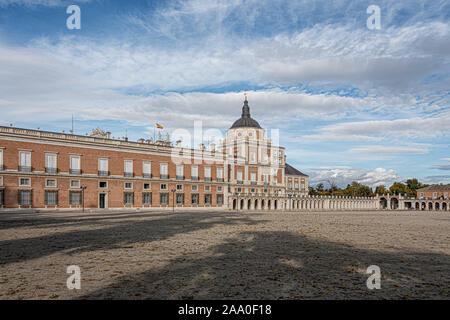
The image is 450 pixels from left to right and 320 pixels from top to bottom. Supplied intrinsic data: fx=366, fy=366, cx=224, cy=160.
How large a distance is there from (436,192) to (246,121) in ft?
230

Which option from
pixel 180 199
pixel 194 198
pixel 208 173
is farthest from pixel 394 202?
pixel 180 199

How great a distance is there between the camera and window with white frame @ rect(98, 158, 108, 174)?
45906 millimetres

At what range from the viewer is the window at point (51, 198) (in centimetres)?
4112

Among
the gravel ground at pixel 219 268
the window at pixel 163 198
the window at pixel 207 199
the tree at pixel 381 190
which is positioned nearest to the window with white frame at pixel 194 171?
the window at pixel 207 199

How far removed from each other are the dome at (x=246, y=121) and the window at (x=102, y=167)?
31.8 m

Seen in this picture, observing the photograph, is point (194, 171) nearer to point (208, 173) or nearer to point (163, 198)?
point (208, 173)

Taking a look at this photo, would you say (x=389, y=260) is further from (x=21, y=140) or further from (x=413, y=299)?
(x=21, y=140)

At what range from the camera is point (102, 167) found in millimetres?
46125

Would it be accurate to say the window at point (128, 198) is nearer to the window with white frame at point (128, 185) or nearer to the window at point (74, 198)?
the window with white frame at point (128, 185)

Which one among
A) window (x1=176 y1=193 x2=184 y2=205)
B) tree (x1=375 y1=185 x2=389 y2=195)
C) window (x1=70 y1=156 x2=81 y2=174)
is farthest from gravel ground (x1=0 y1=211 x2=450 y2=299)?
tree (x1=375 y1=185 x2=389 y2=195)

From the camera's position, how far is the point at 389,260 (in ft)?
35.5
